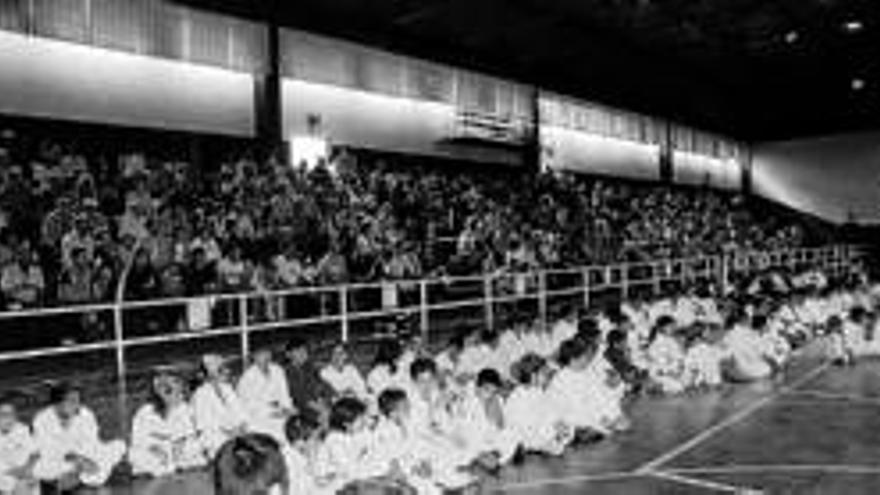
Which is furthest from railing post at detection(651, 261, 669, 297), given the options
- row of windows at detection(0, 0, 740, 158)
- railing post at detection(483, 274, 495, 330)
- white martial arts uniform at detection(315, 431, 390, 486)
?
white martial arts uniform at detection(315, 431, 390, 486)

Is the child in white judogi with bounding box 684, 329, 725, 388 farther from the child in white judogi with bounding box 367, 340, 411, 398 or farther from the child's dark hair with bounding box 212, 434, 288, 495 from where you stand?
the child's dark hair with bounding box 212, 434, 288, 495

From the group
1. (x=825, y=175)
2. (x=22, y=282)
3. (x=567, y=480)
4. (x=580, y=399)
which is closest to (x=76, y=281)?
(x=22, y=282)

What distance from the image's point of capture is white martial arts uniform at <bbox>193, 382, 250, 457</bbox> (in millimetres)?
9375

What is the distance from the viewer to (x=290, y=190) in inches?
621

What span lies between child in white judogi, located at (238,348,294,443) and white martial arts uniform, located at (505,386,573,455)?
1.87 meters

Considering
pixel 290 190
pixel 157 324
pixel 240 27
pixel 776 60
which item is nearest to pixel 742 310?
pixel 290 190

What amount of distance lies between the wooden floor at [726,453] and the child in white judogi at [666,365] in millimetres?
380

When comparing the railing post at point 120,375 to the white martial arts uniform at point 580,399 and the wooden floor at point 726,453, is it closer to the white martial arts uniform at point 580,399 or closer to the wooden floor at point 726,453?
the wooden floor at point 726,453

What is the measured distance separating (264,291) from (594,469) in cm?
433

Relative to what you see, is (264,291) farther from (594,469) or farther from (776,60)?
(776,60)

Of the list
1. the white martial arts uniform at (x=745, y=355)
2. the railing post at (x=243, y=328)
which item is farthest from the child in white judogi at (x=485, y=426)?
the white martial arts uniform at (x=745, y=355)

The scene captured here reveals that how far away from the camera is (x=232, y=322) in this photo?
41.9ft

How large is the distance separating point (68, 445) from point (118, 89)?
9.86 m

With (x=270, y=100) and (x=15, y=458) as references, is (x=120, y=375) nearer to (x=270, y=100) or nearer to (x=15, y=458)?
(x=15, y=458)
